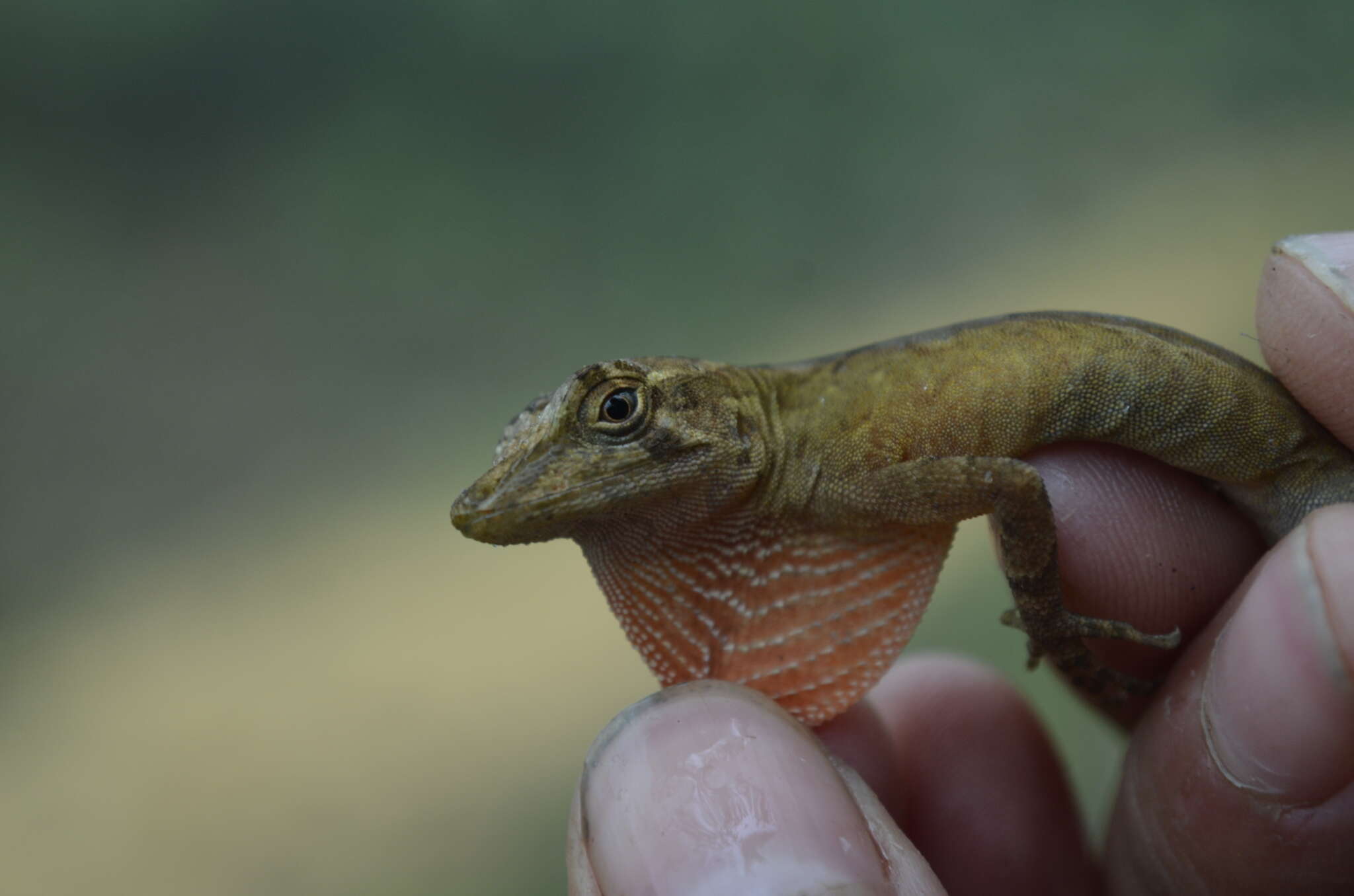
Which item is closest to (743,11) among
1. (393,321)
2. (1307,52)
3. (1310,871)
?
(393,321)

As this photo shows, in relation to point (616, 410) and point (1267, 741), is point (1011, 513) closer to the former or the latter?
point (1267, 741)

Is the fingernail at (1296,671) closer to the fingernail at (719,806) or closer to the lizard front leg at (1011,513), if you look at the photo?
the lizard front leg at (1011,513)

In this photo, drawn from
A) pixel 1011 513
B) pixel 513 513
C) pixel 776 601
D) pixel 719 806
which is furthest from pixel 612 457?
pixel 1011 513

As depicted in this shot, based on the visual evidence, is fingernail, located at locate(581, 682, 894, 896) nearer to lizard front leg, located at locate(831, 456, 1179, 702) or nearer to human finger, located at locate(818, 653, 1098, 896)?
lizard front leg, located at locate(831, 456, 1179, 702)

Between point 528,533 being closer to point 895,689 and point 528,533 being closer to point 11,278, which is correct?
point 895,689

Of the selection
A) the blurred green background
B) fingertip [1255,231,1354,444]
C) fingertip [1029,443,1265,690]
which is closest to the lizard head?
fingertip [1029,443,1265,690]

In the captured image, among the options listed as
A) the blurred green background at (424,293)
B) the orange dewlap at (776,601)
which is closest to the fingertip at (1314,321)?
the orange dewlap at (776,601)

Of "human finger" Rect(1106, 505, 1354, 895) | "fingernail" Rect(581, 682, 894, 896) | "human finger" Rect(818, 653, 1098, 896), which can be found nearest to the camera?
"fingernail" Rect(581, 682, 894, 896)
